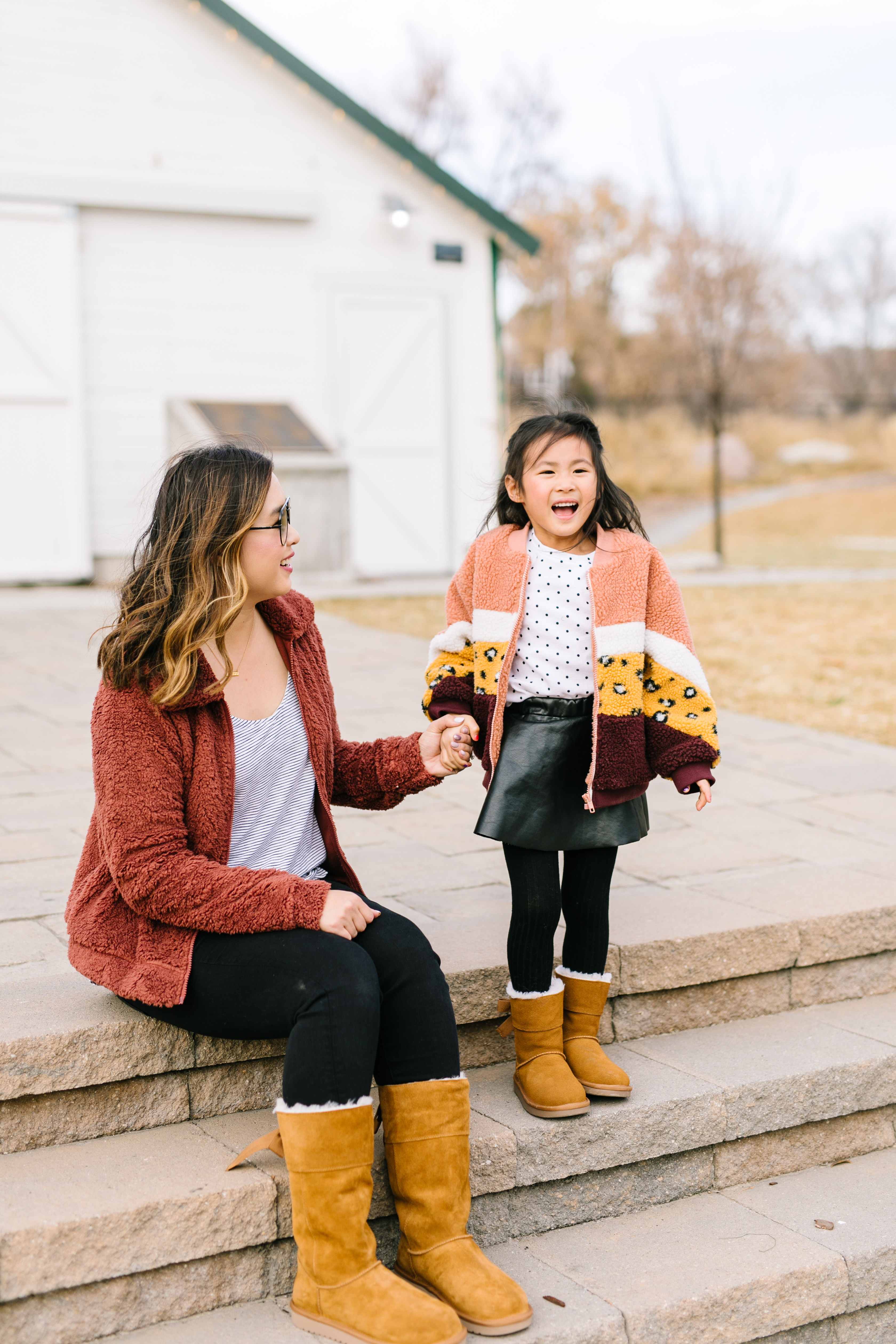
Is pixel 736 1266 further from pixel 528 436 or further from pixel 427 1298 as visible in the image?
pixel 528 436

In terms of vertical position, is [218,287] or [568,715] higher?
[218,287]

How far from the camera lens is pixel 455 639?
261 cm

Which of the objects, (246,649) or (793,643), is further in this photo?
(793,643)

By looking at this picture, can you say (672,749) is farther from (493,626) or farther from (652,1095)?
(652,1095)

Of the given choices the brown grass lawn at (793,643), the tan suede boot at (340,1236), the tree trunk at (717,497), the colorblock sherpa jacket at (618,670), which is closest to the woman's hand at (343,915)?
the tan suede boot at (340,1236)

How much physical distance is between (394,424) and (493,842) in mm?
7565

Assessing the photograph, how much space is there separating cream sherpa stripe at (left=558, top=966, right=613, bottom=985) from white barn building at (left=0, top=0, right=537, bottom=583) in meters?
7.20

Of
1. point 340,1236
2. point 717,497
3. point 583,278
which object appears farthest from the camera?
point 583,278

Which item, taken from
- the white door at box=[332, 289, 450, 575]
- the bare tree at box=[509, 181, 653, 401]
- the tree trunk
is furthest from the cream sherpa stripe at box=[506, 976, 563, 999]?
the bare tree at box=[509, 181, 653, 401]

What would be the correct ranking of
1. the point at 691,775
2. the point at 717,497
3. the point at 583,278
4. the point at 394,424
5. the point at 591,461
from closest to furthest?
1. the point at 691,775
2. the point at 591,461
3. the point at 394,424
4. the point at 717,497
5. the point at 583,278

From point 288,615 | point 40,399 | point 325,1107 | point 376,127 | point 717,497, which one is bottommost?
point 325,1107

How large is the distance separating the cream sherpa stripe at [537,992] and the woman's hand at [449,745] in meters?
0.43

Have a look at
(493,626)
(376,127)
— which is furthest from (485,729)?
(376,127)

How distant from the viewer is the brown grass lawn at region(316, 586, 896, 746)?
6.02m
